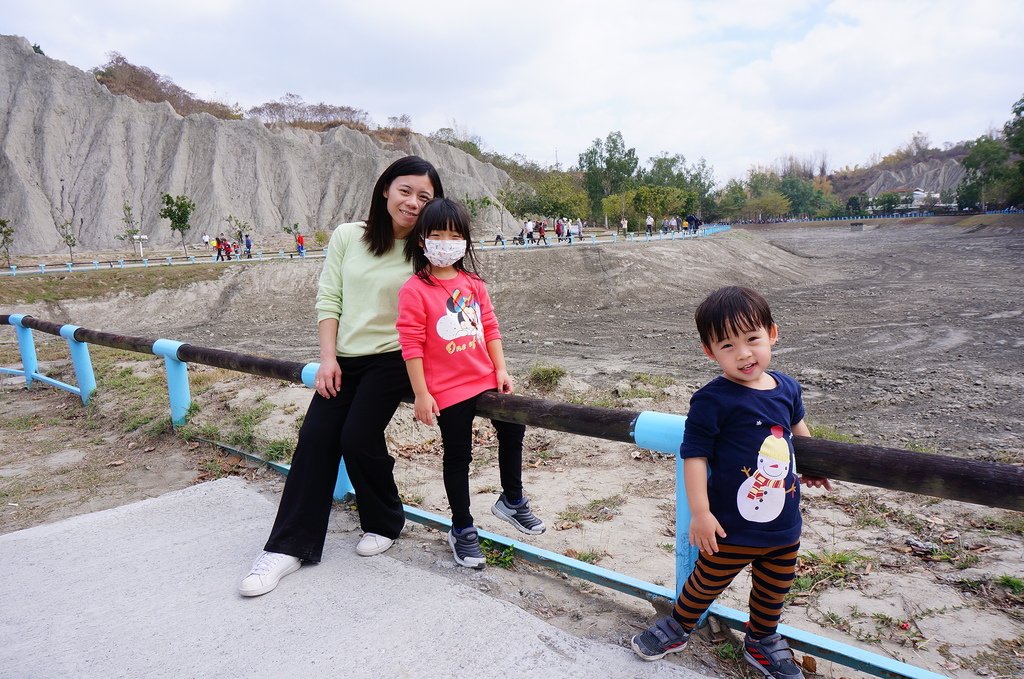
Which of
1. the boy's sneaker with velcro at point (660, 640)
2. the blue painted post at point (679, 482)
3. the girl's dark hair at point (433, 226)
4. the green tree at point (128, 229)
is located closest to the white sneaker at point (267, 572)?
the girl's dark hair at point (433, 226)

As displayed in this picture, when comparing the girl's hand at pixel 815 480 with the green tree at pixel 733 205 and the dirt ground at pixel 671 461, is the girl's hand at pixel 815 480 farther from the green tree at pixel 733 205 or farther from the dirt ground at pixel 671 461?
the green tree at pixel 733 205

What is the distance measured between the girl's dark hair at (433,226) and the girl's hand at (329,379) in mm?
556

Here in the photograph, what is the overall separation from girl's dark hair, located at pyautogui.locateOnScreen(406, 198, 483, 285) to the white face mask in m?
0.04

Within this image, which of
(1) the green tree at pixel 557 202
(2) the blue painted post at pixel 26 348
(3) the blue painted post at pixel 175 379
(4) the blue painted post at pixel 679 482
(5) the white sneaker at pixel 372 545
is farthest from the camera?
(1) the green tree at pixel 557 202

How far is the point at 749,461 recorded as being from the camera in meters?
1.83

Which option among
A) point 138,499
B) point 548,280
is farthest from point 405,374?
point 548,280

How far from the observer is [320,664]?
2016 mm

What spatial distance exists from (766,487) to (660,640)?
1.98 feet

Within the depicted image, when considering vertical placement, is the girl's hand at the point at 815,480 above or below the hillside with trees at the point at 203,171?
below

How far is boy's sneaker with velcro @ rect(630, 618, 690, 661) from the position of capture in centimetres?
196

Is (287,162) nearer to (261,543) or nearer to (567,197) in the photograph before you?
(567,197)

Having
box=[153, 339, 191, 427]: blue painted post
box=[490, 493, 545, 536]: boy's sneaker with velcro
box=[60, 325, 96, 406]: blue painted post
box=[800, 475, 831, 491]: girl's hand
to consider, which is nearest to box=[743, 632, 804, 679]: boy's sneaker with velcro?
box=[800, 475, 831, 491]: girl's hand

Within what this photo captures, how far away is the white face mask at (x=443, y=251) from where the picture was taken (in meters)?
2.53

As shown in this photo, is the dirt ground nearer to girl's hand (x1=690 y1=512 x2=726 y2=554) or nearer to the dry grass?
girl's hand (x1=690 y1=512 x2=726 y2=554)
